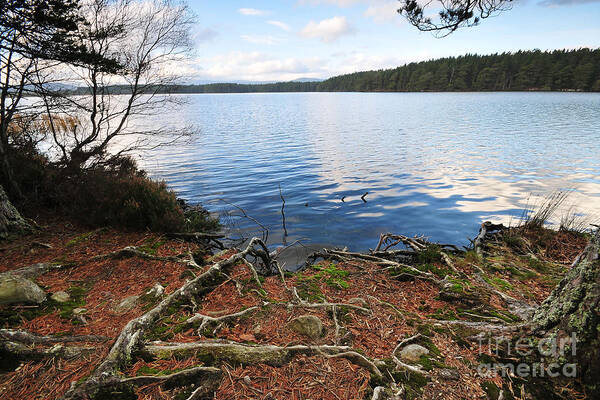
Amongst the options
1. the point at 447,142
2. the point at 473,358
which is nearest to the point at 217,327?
the point at 473,358

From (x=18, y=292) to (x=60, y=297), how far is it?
17.9 inches

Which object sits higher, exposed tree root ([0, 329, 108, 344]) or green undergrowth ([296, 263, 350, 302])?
exposed tree root ([0, 329, 108, 344])

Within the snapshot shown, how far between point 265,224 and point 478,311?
8165 millimetres

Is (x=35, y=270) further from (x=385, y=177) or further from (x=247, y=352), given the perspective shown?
(x=385, y=177)

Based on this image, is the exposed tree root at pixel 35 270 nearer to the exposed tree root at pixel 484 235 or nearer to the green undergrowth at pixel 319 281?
the green undergrowth at pixel 319 281

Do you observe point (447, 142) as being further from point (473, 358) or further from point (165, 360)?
point (165, 360)

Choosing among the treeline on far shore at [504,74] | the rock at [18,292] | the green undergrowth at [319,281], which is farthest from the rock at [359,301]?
the treeline on far shore at [504,74]

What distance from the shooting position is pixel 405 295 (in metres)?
4.77

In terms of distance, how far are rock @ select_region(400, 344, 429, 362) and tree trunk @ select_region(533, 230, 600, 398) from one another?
110 cm

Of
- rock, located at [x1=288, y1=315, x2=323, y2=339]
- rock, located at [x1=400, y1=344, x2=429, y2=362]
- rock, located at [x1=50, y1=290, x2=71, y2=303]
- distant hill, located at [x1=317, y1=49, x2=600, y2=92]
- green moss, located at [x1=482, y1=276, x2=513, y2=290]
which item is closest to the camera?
rock, located at [x1=400, y1=344, x2=429, y2=362]

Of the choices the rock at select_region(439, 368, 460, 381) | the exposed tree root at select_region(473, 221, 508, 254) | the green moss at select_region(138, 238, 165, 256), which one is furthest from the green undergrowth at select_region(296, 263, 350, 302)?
the exposed tree root at select_region(473, 221, 508, 254)

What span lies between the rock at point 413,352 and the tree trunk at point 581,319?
1.10 m

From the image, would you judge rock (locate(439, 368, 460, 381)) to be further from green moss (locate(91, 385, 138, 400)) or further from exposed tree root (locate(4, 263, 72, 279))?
exposed tree root (locate(4, 263, 72, 279))

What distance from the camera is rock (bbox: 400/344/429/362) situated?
9.56 ft
